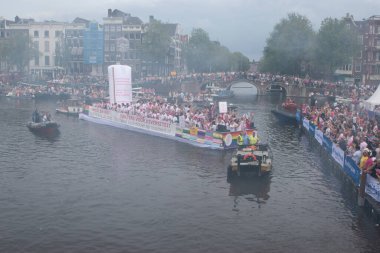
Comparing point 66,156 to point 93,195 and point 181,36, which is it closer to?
point 93,195

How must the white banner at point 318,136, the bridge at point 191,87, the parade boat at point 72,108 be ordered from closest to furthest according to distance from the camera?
the white banner at point 318,136
the parade boat at point 72,108
the bridge at point 191,87

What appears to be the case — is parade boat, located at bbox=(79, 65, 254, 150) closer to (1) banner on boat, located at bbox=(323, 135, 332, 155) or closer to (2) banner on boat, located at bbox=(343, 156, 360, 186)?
Answer: (1) banner on boat, located at bbox=(323, 135, 332, 155)

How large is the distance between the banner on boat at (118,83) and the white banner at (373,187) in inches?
1323

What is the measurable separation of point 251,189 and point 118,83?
93.7 feet

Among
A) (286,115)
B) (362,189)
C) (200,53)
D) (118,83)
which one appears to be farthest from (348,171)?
(200,53)

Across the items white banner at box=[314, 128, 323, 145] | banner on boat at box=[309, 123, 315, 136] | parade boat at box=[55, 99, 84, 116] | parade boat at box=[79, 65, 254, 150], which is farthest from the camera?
parade boat at box=[55, 99, 84, 116]

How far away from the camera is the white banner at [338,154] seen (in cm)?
2617

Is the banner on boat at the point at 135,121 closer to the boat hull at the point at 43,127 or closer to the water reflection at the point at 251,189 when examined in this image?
the boat hull at the point at 43,127

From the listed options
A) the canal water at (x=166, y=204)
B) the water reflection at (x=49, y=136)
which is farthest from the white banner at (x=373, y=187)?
the water reflection at (x=49, y=136)

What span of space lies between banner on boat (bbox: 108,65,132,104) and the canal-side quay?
70.0ft

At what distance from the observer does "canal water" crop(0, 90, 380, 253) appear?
18203 mm

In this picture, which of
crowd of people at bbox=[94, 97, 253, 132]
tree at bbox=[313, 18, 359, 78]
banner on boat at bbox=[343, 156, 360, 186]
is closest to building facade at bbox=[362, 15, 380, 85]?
tree at bbox=[313, 18, 359, 78]

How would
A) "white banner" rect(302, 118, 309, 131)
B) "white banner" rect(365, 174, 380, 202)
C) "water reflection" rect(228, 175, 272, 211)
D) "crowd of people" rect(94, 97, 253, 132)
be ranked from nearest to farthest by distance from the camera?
"white banner" rect(365, 174, 380, 202) → "water reflection" rect(228, 175, 272, 211) → "crowd of people" rect(94, 97, 253, 132) → "white banner" rect(302, 118, 309, 131)

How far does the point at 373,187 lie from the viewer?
20047 mm
